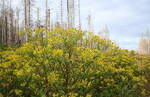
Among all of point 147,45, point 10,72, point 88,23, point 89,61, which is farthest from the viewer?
point 147,45

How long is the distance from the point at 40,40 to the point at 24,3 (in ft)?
102

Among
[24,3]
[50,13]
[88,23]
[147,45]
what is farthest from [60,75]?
[147,45]

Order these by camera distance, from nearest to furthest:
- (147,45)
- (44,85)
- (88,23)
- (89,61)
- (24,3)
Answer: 1. (89,61)
2. (44,85)
3. (24,3)
4. (88,23)
5. (147,45)

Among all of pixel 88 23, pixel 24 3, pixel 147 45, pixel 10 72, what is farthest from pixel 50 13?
pixel 147 45

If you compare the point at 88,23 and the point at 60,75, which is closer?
the point at 60,75

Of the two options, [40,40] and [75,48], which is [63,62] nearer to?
[75,48]

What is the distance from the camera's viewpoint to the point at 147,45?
10575 cm

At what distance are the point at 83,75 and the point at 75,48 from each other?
39.6 inches

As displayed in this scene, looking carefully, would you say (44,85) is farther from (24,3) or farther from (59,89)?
(24,3)

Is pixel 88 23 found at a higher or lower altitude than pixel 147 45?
higher

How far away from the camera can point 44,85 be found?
807cm

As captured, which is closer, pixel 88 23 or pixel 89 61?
pixel 89 61

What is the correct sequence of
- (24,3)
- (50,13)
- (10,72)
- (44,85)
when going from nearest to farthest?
(44,85) < (10,72) < (24,3) < (50,13)

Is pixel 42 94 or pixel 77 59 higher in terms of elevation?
pixel 77 59
